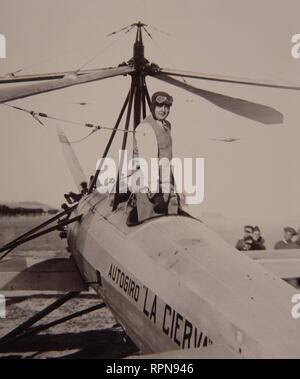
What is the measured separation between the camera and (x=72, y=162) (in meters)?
8.23

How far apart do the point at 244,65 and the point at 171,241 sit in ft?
14.5

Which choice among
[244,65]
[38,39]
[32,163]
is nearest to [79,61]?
[38,39]

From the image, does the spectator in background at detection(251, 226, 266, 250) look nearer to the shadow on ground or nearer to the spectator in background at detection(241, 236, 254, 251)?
the spectator in background at detection(241, 236, 254, 251)

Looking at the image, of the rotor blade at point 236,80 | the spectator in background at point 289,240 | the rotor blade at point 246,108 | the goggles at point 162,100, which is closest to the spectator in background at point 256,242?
the spectator in background at point 289,240

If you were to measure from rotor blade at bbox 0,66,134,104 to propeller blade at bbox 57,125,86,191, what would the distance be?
10.1 ft

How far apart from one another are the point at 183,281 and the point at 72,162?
18.9ft

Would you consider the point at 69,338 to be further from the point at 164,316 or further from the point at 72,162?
the point at 164,316

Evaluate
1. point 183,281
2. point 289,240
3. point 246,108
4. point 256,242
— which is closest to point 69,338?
point 256,242

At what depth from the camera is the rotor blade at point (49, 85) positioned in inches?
128

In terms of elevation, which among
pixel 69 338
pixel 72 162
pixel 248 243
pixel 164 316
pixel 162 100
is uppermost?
pixel 162 100

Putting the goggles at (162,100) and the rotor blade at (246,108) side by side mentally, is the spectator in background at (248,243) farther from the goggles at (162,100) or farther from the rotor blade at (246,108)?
the goggles at (162,100)

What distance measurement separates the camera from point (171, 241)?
3346mm

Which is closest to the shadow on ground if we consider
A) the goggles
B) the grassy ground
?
the grassy ground
